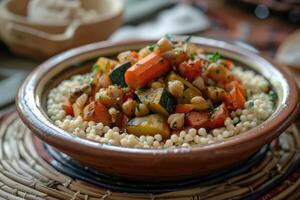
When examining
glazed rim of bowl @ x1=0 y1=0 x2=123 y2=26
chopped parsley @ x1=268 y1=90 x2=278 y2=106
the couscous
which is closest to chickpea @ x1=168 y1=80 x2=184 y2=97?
the couscous

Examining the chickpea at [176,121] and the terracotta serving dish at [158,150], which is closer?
the terracotta serving dish at [158,150]

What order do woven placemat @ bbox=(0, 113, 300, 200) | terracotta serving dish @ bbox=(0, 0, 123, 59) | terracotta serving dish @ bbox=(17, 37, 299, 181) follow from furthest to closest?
terracotta serving dish @ bbox=(0, 0, 123, 59) < woven placemat @ bbox=(0, 113, 300, 200) < terracotta serving dish @ bbox=(17, 37, 299, 181)

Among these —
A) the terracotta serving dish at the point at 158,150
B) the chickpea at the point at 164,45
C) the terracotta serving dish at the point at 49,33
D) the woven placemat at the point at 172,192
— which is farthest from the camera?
the terracotta serving dish at the point at 49,33

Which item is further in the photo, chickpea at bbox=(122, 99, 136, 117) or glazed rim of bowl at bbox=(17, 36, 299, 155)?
chickpea at bbox=(122, 99, 136, 117)

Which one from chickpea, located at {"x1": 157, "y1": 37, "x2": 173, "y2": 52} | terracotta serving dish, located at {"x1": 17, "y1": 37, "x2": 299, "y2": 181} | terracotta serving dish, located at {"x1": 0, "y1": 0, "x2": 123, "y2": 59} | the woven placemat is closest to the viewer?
terracotta serving dish, located at {"x1": 17, "y1": 37, "x2": 299, "y2": 181}

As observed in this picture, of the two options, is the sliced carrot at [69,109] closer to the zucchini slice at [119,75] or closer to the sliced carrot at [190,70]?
the zucchini slice at [119,75]

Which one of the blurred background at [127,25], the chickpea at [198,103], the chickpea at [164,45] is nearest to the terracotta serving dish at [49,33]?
the blurred background at [127,25]

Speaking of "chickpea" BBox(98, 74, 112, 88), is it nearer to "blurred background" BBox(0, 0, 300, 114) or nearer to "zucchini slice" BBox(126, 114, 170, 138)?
"zucchini slice" BBox(126, 114, 170, 138)
